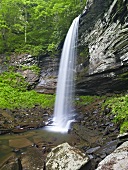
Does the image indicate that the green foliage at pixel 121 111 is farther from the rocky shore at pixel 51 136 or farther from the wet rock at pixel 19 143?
the wet rock at pixel 19 143

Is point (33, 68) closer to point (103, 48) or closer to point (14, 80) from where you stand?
point (14, 80)

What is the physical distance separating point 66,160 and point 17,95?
12599 mm

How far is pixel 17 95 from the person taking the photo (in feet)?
56.4

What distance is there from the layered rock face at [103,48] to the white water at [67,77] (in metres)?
0.63

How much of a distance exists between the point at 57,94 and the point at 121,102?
7027mm

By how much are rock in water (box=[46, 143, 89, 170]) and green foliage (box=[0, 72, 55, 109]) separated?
10267mm

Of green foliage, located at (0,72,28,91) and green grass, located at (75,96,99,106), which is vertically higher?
green foliage, located at (0,72,28,91)

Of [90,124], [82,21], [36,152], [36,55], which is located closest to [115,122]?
[90,124]

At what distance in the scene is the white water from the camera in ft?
52.5

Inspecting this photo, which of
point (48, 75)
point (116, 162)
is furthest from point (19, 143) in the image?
point (48, 75)

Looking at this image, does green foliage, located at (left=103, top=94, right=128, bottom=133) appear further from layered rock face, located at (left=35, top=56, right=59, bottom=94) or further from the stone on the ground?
layered rock face, located at (left=35, top=56, right=59, bottom=94)

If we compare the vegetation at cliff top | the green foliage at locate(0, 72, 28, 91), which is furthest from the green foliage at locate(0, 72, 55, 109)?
the vegetation at cliff top

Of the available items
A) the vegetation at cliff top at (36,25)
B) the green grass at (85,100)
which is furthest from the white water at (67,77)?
the vegetation at cliff top at (36,25)

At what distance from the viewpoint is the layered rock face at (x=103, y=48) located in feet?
42.8
